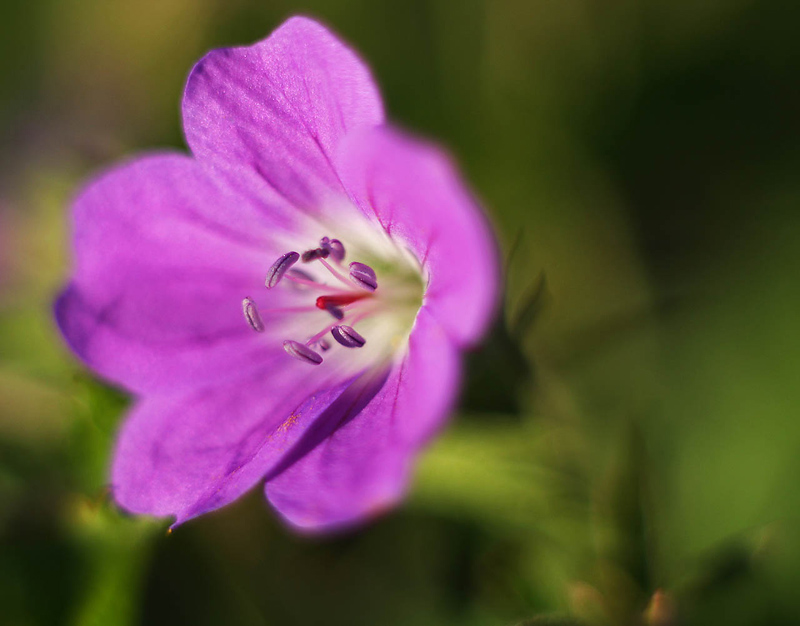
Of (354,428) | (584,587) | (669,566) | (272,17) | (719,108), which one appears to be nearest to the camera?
(354,428)

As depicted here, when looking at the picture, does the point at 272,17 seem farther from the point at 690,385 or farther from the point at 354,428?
the point at 354,428

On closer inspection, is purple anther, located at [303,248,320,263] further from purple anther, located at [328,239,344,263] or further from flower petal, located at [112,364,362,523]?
flower petal, located at [112,364,362,523]

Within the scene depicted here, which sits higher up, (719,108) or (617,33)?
(617,33)

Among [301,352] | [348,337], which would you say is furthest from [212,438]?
[348,337]

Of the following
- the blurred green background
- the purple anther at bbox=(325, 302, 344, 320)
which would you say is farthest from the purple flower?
the blurred green background

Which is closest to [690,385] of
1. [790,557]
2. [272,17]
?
[790,557]

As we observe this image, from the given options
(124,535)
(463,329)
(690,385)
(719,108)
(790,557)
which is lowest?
(790,557)

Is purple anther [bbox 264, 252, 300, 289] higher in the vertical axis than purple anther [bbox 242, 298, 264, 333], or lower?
higher

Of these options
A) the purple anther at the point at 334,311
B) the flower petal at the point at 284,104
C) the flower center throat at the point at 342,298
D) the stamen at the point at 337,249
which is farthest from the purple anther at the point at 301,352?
the flower petal at the point at 284,104
